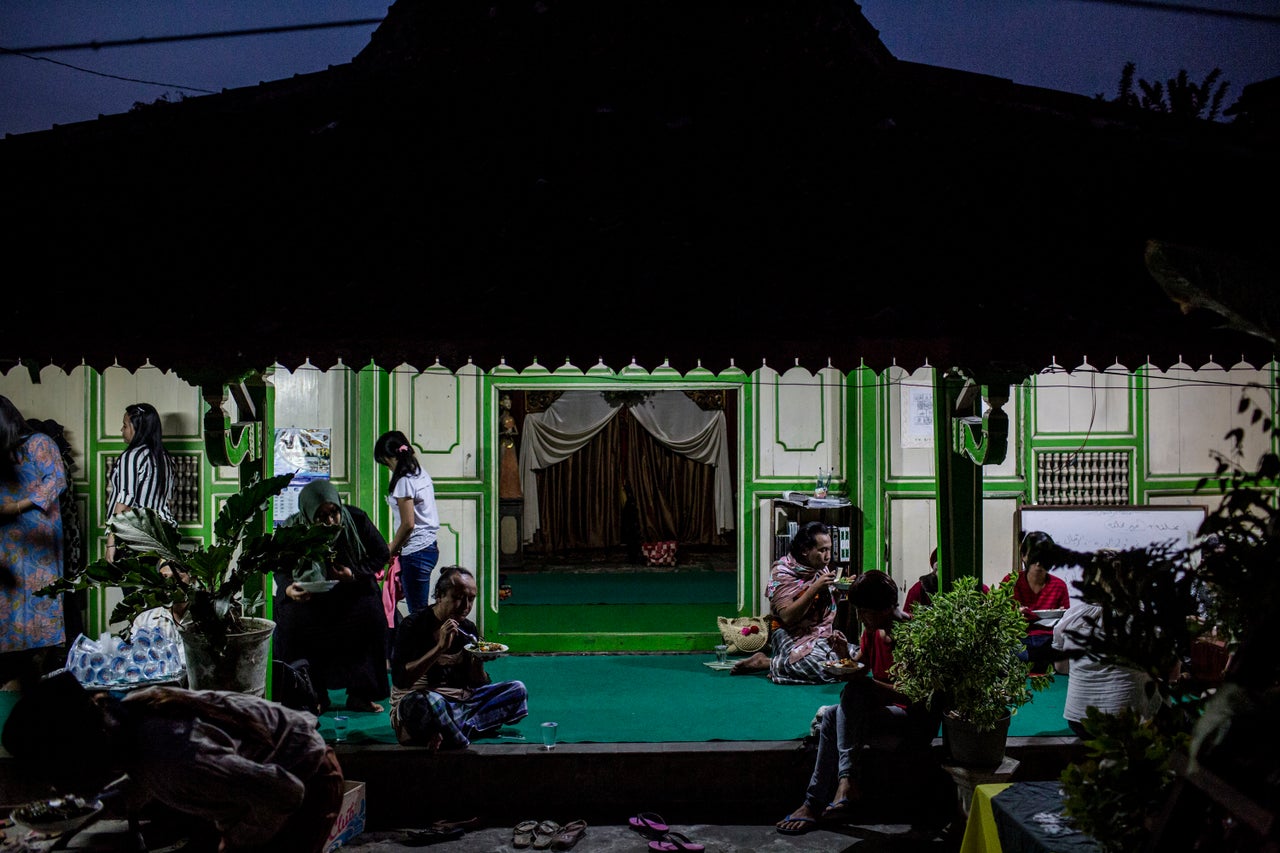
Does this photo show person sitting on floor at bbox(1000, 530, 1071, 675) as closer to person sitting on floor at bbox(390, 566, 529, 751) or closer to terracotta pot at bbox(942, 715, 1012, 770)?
terracotta pot at bbox(942, 715, 1012, 770)

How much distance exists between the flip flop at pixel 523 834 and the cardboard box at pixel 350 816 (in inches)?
29.9

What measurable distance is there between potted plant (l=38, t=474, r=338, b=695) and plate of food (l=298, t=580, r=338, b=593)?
1524mm

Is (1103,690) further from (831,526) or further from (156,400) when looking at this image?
(156,400)

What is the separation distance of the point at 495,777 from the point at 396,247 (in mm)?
2789

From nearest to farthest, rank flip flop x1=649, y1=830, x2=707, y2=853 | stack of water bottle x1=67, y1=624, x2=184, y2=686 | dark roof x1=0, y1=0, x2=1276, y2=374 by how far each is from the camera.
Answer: dark roof x1=0, y1=0, x2=1276, y2=374 → flip flop x1=649, y1=830, x2=707, y2=853 → stack of water bottle x1=67, y1=624, x2=184, y2=686

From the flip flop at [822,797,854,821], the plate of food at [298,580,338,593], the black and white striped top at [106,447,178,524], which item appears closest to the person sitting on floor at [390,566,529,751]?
the plate of food at [298,580,338,593]

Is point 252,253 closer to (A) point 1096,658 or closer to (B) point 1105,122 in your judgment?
(A) point 1096,658

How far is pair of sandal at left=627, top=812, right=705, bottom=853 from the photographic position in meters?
4.65

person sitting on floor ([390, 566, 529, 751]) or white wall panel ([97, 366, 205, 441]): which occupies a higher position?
white wall panel ([97, 366, 205, 441])

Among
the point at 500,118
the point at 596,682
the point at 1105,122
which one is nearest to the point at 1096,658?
the point at 1105,122

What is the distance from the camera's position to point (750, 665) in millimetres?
7508

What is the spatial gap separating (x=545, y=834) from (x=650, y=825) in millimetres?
527

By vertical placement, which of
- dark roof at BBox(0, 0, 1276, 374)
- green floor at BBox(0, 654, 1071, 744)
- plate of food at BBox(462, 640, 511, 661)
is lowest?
green floor at BBox(0, 654, 1071, 744)

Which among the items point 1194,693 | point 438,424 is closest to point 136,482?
point 438,424
